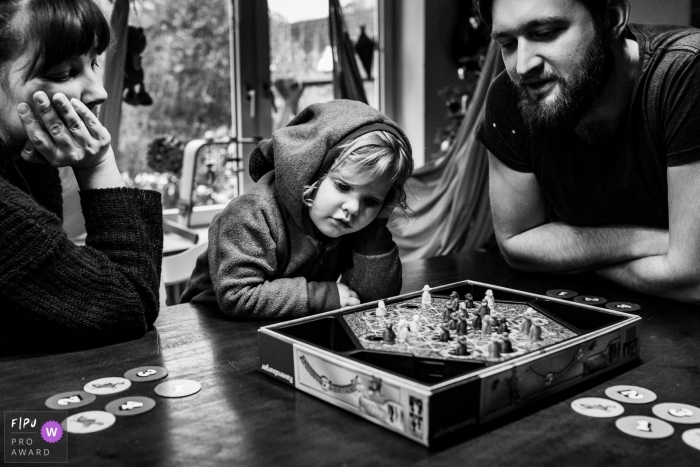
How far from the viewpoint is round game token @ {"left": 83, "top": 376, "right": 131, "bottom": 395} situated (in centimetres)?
80

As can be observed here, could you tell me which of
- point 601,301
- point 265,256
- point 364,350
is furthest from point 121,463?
point 601,301

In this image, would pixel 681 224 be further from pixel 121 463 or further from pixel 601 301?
pixel 121 463

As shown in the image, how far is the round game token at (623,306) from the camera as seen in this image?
118 centimetres

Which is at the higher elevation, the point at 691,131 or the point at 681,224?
the point at 691,131

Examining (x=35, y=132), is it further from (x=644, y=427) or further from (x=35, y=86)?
(x=644, y=427)

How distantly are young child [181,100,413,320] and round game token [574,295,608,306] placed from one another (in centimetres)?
35

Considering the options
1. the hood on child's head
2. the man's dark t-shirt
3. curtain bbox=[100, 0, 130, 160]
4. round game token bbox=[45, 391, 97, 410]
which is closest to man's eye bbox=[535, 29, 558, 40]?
the man's dark t-shirt

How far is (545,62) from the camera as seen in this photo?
1.24 m

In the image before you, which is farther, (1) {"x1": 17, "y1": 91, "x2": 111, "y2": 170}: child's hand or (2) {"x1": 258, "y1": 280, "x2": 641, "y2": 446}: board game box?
(1) {"x1": 17, "y1": 91, "x2": 111, "y2": 170}: child's hand

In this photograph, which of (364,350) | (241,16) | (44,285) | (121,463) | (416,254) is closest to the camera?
(121,463)

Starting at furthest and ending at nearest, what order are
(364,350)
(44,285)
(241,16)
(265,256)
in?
(241,16) < (265,256) < (44,285) < (364,350)

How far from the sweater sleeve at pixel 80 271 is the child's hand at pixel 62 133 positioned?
6cm

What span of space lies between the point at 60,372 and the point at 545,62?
989 millimetres

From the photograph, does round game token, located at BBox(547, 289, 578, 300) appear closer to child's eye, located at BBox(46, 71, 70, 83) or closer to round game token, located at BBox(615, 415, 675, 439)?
round game token, located at BBox(615, 415, 675, 439)
